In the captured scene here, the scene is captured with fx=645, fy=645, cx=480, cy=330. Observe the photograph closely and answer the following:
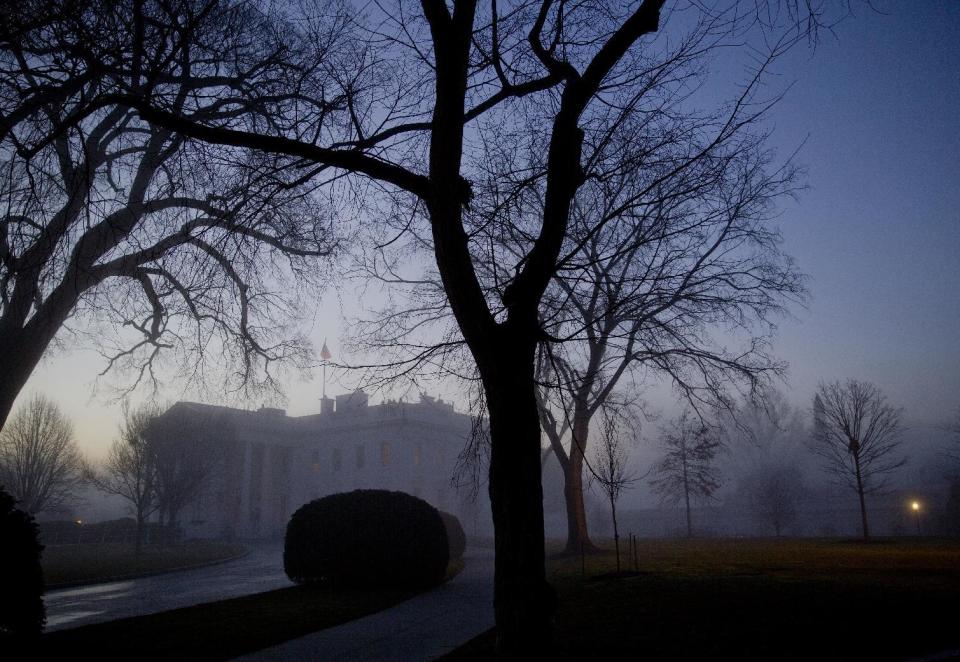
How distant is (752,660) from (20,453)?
42465 millimetres

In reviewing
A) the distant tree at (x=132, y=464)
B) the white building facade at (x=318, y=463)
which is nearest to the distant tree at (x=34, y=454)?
the distant tree at (x=132, y=464)

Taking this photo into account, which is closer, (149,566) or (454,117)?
(454,117)

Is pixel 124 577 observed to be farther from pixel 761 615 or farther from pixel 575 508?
pixel 761 615

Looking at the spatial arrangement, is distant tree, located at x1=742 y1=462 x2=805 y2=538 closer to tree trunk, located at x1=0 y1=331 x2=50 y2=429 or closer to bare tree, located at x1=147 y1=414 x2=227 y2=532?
bare tree, located at x1=147 y1=414 x2=227 y2=532

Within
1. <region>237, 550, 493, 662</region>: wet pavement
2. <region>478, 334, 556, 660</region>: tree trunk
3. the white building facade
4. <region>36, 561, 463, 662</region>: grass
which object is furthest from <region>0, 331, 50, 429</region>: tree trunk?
the white building facade

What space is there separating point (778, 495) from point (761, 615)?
1633 inches

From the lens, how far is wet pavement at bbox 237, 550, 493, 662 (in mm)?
6684

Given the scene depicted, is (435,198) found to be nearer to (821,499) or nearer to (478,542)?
(478,542)

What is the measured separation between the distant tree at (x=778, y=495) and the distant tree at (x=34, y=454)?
42849mm

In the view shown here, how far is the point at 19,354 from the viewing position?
43.6 ft

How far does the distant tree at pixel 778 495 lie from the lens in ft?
146

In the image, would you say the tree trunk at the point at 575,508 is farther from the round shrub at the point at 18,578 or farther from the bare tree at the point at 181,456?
the bare tree at the point at 181,456

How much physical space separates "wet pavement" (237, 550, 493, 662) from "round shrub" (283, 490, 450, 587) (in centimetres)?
159

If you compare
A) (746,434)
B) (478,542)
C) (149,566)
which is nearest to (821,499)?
(478,542)
